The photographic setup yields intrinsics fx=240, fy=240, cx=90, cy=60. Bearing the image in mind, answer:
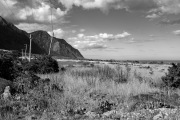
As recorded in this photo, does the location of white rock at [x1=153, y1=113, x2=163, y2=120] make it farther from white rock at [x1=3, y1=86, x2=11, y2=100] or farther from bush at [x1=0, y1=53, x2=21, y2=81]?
bush at [x1=0, y1=53, x2=21, y2=81]

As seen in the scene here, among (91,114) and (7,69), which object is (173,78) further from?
(7,69)

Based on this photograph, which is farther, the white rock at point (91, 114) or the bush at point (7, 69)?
the bush at point (7, 69)

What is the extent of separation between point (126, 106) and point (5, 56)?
9.39 m

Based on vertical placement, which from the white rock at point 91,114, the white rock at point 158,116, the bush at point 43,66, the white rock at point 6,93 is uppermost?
the bush at point 43,66

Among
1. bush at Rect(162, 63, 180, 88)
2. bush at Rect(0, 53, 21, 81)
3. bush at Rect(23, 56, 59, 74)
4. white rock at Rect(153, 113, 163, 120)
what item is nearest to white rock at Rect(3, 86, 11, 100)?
bush at Rect(0, 53, 21, 81)

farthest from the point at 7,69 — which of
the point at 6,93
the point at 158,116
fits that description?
the point at 158,116

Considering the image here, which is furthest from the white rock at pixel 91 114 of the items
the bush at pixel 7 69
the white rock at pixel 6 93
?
the bush at pixel 7 69

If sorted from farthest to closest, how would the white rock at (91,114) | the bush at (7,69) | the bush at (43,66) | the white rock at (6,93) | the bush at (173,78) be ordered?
the bush at (43,66)
the bush at (173,78)
the bush at (7,69)
the white rock at (6,93)
the white rock at (91,114)

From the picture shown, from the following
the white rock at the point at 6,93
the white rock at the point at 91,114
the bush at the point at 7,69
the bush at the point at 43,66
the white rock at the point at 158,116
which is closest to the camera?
the white rock at the point at 158,116

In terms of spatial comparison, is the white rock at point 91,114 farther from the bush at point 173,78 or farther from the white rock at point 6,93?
the bush at point 173,78

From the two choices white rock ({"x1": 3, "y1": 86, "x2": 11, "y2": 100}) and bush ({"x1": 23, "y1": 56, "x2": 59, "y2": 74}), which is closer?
white rock ({"x1": 3, "y1": 86, "x2": 11, "y2": 100})

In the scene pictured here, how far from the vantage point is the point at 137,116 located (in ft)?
20.7

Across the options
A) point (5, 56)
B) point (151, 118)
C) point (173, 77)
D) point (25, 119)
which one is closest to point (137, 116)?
point (151, 118)

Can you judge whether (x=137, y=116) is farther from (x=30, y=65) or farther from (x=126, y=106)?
(x=30, y=65)
